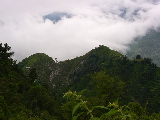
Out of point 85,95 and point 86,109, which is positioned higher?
point 85,95

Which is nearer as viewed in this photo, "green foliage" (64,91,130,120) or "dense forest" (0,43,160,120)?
"green foliage" (64,91,130,120)

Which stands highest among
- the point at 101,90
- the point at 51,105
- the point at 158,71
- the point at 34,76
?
the point at 158,71

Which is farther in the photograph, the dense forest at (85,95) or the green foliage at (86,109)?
the dense forest at (85,95)

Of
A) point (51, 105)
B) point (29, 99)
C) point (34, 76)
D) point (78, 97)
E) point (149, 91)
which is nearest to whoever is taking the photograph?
point (78, 97)

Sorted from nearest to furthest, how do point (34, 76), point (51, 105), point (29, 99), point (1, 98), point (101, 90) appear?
point (1, 98) → point (101, 90) → point (29, 99) → point (51, 105) → point (34, 76)

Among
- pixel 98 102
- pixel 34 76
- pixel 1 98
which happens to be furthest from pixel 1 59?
pixel 98 102

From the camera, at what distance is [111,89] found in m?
45.3

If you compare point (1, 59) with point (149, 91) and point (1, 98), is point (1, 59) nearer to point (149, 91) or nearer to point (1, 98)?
point (1, 98)

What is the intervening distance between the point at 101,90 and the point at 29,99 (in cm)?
1890

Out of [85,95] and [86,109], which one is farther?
[85,95]

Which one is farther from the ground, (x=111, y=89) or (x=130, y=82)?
(x=130, y=82)

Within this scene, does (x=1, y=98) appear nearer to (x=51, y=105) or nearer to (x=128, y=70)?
(x=51, y=105)

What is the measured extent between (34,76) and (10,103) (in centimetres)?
4055

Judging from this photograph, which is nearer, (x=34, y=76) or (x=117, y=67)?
(x=34, y=76)
